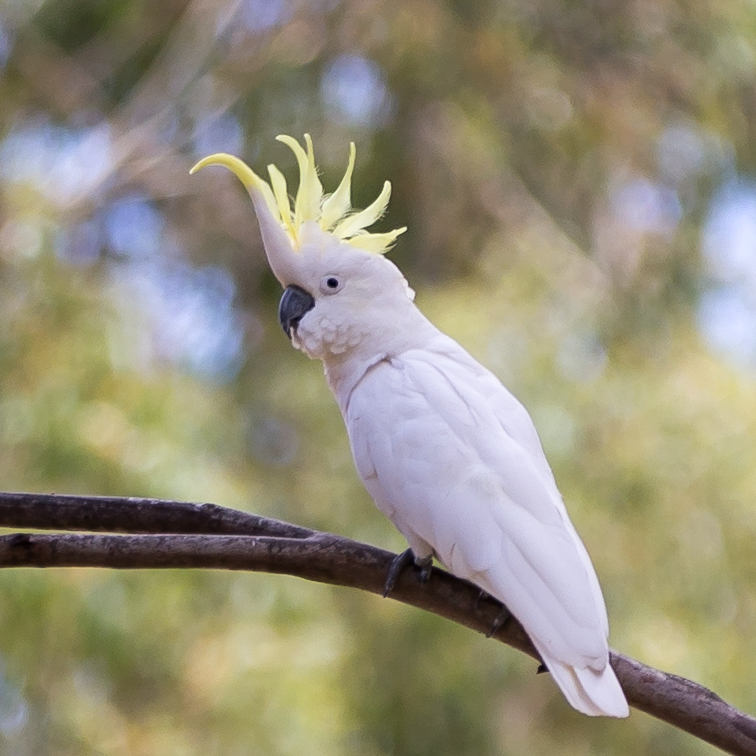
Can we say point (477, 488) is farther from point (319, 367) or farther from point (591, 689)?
point (319, 367)

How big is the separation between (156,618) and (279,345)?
226 cm

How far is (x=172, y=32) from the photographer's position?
468 cm

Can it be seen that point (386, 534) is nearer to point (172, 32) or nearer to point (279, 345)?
point (279, 345)

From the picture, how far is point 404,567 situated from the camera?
1.34 meters

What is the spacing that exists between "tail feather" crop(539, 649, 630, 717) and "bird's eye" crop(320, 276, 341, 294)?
0.63m

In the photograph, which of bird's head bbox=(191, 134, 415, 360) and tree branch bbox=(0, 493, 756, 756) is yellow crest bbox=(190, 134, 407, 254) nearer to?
bird's head bbox=(191, 134, 415, 360)

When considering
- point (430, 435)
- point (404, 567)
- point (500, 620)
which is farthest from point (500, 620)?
point (430, 435)

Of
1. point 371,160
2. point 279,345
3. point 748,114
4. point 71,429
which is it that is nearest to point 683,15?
point 748,114

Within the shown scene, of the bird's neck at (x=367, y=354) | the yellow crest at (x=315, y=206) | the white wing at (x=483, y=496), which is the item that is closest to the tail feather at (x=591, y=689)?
the white wing at (x=483, y=496)

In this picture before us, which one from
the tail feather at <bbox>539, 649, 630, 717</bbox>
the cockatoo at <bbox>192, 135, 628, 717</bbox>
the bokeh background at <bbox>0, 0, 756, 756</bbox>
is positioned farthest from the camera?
the bokeh background at <bbox>0, 0, 756, 756</bbox>

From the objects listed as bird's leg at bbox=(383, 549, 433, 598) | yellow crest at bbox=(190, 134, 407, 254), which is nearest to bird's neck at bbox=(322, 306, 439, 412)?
yellow crest at bbox=(190, 134, 407, 254)

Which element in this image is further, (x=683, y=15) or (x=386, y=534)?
(x=683, y=15)

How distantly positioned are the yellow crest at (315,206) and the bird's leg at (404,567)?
18.8 inches

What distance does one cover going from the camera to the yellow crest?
1565 mm
